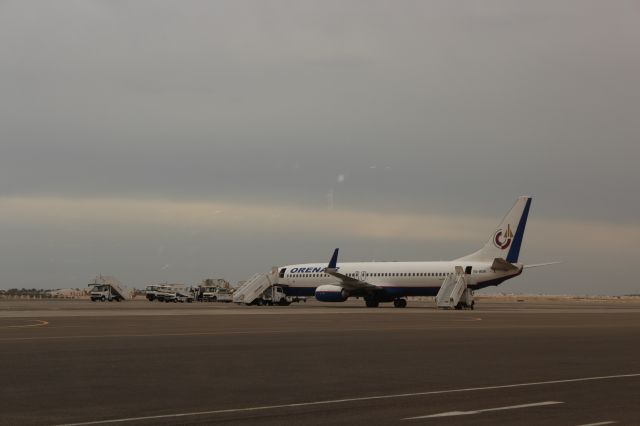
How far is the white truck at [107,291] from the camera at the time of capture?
10669 cm

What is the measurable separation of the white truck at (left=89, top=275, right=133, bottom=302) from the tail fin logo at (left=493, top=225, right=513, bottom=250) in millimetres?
53128

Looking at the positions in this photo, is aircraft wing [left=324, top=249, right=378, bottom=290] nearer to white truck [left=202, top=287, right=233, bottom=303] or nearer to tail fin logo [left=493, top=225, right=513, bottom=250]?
tail fin logo [left=493, top=225, right=513, bottom=250]

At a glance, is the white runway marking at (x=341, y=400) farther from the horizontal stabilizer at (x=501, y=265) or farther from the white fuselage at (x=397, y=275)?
the white fuselage at (x=397, y=275)

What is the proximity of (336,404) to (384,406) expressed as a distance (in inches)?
31.5

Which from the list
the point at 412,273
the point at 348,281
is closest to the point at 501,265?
the point at 412,273

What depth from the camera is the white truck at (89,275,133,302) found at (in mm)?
106688

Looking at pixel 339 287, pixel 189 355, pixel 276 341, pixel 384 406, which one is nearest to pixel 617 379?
pixel 384 406

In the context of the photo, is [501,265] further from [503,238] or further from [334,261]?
[334,261]

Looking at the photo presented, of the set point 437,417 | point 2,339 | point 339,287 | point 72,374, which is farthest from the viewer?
point 339,287

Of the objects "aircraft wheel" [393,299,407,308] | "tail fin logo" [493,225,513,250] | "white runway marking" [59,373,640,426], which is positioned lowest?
"white runway marking" [59,373,640,426]

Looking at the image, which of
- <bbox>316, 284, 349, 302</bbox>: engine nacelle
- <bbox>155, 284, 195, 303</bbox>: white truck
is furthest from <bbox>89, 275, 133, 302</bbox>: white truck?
<bbox>316, 284, 349, 302</bbox>: engine nacelle

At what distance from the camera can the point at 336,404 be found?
14.3 meters

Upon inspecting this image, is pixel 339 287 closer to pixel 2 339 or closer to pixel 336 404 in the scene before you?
pixel 2 339

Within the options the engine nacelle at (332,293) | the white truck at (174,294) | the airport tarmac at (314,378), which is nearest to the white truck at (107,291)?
the white truck at (174,294)
